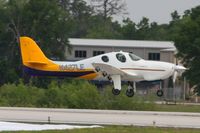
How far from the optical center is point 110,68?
44.8 m

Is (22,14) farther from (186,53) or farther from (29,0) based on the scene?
(186,53)

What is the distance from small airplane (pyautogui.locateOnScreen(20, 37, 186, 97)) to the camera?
44531 mm

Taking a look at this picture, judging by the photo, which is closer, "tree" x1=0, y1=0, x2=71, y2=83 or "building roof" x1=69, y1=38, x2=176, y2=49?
"tree" x1=0, y1=0, x2=71, y2=83

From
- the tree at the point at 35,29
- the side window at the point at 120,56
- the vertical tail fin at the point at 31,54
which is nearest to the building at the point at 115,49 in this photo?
the tree at the point at 35,29

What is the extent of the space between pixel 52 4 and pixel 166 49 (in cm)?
1646

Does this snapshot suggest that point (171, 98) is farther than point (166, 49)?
No

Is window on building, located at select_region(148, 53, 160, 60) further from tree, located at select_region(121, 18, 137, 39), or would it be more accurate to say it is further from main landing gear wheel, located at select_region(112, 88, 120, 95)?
main landing gear wheel, located at select_region(112, 88, 120, 95)

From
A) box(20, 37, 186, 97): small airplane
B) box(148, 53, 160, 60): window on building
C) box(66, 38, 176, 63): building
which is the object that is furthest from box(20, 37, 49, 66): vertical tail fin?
box(148, 53, 160, 60): window on building

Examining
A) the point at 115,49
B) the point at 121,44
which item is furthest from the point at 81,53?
the point at 121,44

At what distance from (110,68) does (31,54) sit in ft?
19.1

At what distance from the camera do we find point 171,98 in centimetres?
6556

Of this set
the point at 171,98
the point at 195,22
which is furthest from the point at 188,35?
the point at 171,98

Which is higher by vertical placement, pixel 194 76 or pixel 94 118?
pixel 94 118

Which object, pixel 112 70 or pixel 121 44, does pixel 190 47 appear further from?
pixel 112 70
